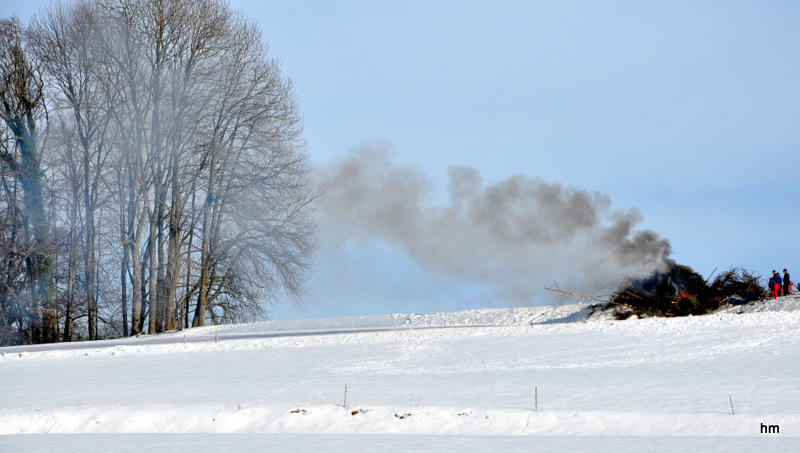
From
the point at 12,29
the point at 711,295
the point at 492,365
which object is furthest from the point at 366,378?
the point at 12,29

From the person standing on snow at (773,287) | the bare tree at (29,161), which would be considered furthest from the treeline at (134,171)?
the person standing on snow at (773,287)

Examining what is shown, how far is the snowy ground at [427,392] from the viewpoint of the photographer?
12.0 meters

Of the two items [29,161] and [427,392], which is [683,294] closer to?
[427,392]

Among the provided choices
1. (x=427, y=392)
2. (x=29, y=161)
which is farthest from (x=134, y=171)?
(x=427, y=392)

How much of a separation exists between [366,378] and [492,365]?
3.11 m

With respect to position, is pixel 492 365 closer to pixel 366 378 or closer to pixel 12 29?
pixel 366 378

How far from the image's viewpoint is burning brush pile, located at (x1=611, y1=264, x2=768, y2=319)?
25.0 meters

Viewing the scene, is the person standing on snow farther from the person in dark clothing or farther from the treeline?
the treeline

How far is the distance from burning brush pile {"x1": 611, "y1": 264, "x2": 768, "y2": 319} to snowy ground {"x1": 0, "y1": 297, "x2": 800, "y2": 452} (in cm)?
329

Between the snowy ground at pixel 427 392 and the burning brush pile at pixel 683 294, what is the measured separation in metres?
3.29

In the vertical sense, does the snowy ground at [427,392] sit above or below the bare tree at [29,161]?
below

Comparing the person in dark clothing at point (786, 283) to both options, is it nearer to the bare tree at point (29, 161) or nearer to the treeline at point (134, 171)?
the treeline at point (134, 171)

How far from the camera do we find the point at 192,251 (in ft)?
99.6

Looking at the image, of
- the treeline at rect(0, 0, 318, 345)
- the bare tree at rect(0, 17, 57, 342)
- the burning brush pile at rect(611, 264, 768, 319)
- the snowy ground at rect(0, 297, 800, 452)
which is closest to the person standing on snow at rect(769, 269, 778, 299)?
the burning brush pile at rect(611, 264, 768, 319)
